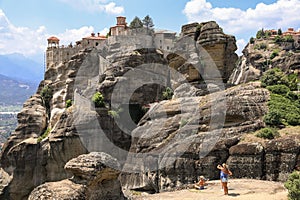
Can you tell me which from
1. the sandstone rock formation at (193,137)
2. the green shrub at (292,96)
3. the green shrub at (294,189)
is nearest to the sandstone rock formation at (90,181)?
the green shrub at (294,189)

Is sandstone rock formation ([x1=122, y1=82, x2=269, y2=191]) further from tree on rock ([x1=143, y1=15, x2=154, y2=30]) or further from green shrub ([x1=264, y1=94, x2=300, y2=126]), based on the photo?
tree on rock ([x1=143, y1=15, x2=154, y2=30])

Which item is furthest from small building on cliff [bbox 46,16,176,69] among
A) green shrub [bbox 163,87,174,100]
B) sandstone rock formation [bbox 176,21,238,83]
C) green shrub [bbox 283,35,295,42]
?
green shrub [bbox 283,35,295,42]

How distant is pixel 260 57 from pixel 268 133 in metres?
70.7

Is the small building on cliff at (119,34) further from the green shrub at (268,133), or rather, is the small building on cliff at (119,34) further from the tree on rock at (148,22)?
the green shrub at (268,133)

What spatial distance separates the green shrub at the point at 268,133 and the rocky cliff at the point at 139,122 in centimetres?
90

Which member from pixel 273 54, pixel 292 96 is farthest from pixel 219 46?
pixel 273 54

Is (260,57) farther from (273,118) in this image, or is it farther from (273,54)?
(273,118)

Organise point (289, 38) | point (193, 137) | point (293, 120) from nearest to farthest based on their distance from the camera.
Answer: point (293, 120) < point (193, 137) < point (289, 38)

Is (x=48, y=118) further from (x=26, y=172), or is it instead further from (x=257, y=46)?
(x=257, y=46)

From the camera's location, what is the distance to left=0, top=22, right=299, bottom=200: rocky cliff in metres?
21.9

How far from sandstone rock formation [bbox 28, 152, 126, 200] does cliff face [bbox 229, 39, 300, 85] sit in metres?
66.8

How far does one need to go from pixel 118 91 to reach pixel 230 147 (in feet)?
103

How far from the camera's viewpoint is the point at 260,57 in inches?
3538

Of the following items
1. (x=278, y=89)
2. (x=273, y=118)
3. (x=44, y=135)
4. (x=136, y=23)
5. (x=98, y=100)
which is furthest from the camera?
(x=136, y=23)
